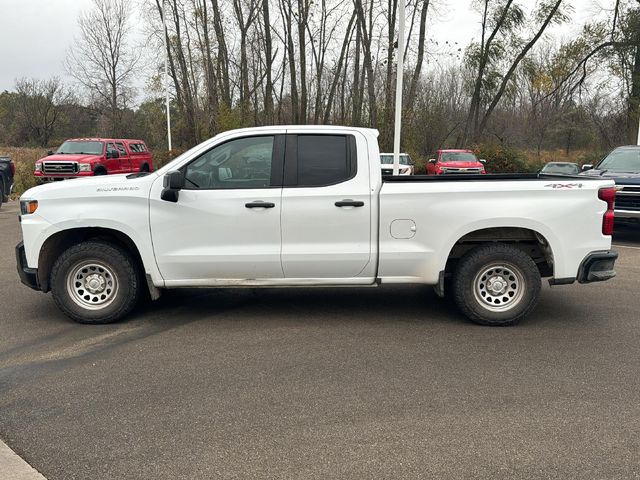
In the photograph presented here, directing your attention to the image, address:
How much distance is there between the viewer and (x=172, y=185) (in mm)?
Answer: 5164

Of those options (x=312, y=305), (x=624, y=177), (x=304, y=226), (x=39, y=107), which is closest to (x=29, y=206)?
(x=304, y=226)

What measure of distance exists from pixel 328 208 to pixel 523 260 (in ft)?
6.48

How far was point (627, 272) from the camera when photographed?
818cm

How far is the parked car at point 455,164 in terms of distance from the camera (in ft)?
74.6

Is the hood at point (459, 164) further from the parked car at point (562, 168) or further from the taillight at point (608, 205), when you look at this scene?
the taillight at point (608, 205)

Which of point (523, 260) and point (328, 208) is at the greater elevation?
point (328, 208)

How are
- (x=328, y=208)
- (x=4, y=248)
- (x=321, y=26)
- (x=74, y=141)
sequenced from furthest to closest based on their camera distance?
(x=321, y=26), (x=74, y=141), (x=4, y=248), (x=328, y=208)

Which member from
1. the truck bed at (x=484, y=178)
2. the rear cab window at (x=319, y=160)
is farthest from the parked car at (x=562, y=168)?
the rear cab window at (x=319, y=160)

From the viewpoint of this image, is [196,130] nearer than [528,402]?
No

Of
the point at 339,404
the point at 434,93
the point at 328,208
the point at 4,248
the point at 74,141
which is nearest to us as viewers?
the point at 339,404

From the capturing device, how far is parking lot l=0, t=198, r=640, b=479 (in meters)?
3.14

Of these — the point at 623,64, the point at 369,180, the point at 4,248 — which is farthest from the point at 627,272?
the point at 623,64

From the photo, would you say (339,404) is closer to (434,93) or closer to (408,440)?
(408,440)

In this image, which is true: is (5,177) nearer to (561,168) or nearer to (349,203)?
(349,203)
